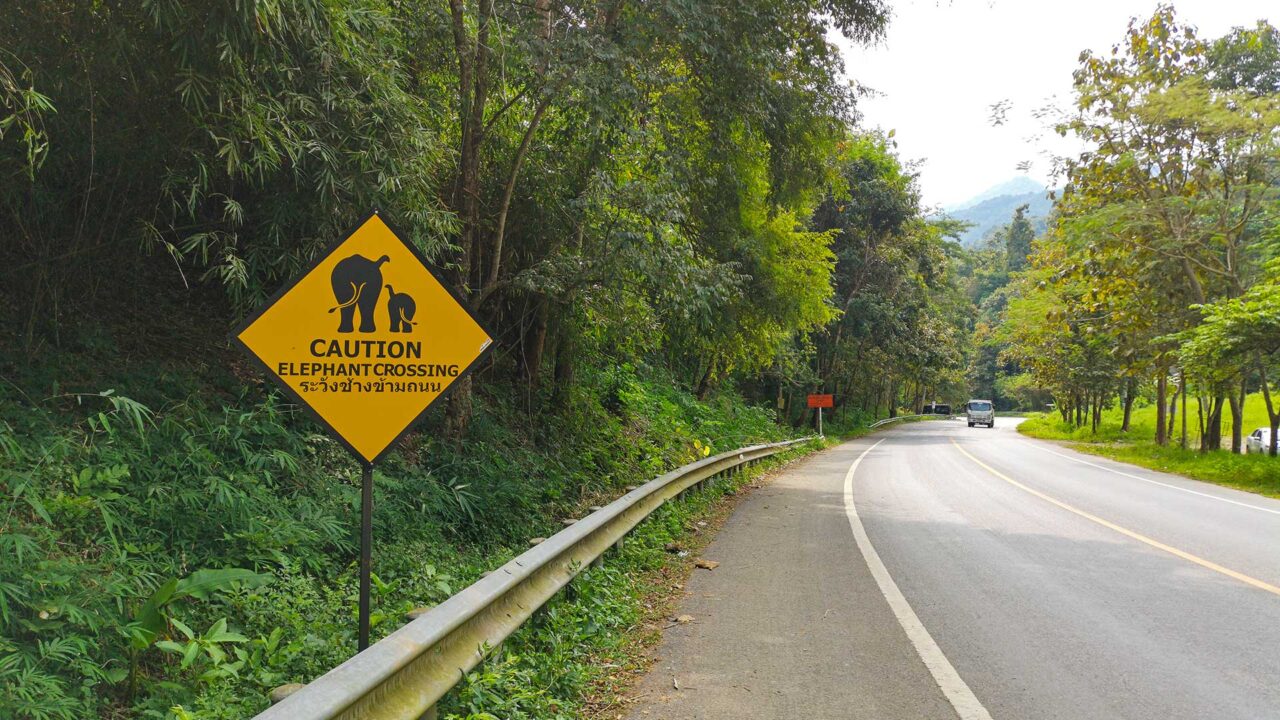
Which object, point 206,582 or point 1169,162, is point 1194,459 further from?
point 206,582

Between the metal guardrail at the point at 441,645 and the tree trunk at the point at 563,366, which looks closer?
the metal guardrail at the point at 441,645

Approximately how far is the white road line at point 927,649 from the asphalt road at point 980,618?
0.6 inches

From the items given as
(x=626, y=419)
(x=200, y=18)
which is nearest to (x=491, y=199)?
(x=200, y=18)

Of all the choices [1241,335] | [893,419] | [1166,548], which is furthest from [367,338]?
[893,419]

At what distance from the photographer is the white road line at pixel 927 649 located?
4250mm

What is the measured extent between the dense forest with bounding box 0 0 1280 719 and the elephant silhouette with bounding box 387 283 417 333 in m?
1.50

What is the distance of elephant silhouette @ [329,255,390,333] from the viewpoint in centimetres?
386

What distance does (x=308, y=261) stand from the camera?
20.3 ft

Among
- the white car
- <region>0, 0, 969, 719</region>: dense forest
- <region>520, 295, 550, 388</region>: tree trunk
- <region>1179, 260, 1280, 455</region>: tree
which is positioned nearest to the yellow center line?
<region>0, 0, 969, 719</region>: dense forest

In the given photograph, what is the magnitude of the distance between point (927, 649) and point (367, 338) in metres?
4.06

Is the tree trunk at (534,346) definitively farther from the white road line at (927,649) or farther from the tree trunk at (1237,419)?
the tree trunk at (1237,419)

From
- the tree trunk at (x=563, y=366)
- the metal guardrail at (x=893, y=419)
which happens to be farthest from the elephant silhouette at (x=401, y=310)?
Answer: the metal guardrail at (x=893, y=419)

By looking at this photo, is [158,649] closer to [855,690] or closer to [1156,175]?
[855,690]

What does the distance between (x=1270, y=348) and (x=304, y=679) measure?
2051cm
